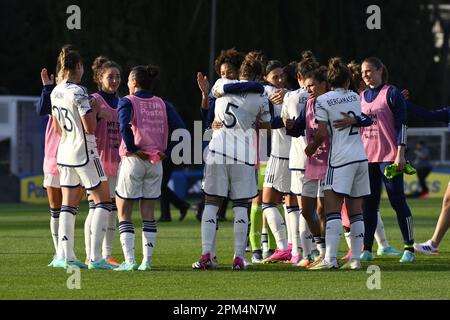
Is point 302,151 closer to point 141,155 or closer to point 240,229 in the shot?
point 240,229

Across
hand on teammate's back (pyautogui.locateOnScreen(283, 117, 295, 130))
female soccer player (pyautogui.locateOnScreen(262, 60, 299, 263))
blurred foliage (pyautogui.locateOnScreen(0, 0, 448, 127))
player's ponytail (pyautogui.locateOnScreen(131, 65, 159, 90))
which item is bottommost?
female soccer player (pyautogui.locateOnScreen(262, 60, 299, 263))

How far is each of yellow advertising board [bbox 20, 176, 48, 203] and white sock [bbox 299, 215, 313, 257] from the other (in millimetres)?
21401

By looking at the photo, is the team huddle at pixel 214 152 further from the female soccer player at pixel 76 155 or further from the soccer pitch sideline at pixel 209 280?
the soccer pitch sideline at pixel 209 280

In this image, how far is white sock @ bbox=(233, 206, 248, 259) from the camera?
13688mm

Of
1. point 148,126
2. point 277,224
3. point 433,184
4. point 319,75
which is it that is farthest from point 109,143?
point 433,184

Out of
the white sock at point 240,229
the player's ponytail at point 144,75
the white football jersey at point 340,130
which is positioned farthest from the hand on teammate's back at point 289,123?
the player's ponytail at point 144,75

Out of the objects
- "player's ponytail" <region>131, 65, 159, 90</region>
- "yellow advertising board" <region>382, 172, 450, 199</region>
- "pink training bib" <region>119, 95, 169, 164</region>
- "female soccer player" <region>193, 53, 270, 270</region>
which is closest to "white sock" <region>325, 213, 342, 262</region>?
"female soccer player" <region>193, 53, 270, 270</region>

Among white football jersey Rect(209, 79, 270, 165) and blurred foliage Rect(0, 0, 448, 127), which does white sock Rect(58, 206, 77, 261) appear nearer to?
white football jersey Rect(209, 79, 270, 165)

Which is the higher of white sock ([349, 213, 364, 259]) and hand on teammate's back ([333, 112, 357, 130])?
hand on teammate's back ([333, 112, 357, 130])

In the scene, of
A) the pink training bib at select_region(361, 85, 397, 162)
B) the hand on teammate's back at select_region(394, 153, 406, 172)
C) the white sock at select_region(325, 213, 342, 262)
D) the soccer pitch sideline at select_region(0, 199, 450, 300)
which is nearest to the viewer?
the soccer pitch sideline at select_region(0, 199, 450, 300)

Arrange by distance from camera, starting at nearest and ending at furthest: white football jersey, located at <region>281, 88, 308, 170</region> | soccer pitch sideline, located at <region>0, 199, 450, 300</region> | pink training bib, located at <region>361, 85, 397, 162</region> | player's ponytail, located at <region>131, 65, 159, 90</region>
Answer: soccer pitch sideline, located at <region>0, 199, 450, 300</region> → player's ponytail, located at <region>131, 65, 159, 90</region> → white football jersey, located at <region>281, 88, 308, 170</region> → pink training bib, located at <region>361, 85, 397, 162</region>

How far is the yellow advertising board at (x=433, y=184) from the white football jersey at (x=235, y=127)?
24347mm

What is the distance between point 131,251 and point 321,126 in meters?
2.36

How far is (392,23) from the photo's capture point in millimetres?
50031
